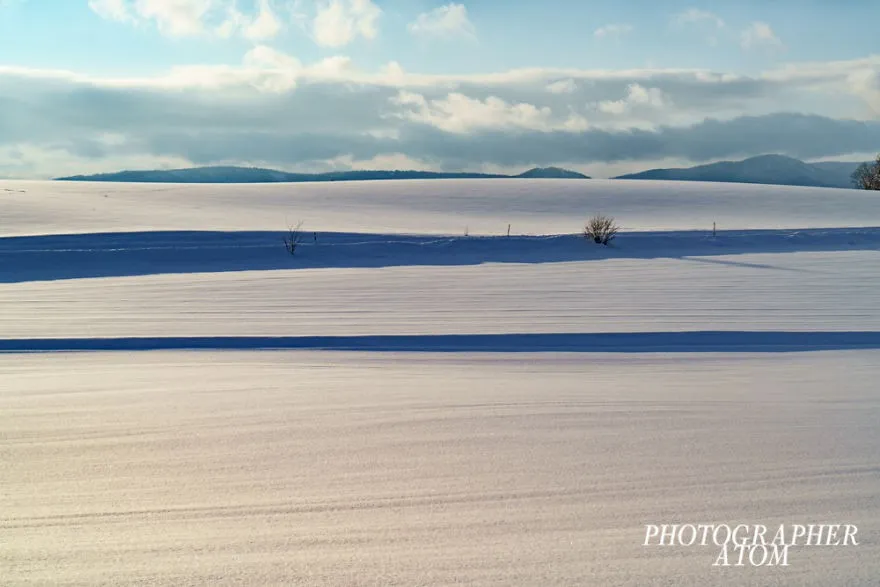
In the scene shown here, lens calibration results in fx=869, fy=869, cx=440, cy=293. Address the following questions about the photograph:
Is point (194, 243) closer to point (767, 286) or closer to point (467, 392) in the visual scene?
point (767, 286)

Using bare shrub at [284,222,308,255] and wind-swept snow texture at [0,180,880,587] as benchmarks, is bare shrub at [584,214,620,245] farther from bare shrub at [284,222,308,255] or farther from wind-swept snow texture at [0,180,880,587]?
bare shrub at [284,222,308,255]

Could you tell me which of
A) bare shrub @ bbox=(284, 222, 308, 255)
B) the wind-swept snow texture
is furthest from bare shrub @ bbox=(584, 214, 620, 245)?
bare shrub @ bbox=(284, 222, 308, 255)

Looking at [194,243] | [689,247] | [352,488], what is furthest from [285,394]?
[689,247]

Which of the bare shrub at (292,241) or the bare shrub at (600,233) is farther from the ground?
the bare shrub at (600,233)

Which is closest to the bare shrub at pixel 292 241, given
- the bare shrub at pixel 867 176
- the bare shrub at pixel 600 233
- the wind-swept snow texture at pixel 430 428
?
the wind-swept snow texture at pixel 430 428

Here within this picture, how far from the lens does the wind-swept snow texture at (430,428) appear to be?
11.3ft

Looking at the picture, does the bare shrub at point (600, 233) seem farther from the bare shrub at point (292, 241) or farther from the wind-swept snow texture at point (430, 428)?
the bare shrub at point (292, 241)

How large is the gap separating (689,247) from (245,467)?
78.9 ft

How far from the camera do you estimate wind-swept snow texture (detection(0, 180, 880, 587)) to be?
3438 millimetres

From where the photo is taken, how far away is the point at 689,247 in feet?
88.3

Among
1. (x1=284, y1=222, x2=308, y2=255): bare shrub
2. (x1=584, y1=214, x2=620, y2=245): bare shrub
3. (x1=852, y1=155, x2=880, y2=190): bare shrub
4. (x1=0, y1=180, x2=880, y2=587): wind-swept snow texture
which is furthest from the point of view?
(x1=852, y1=155, x2=880, y2=190): bare shrub

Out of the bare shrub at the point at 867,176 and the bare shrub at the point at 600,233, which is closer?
the bare shrub at the point at 600,233

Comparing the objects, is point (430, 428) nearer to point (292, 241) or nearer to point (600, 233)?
point (292, 241)

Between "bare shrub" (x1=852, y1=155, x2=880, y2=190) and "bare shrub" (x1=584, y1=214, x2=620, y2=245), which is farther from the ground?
"bare shrub" (x1=852, y1=155, x2=880, y2=190)
